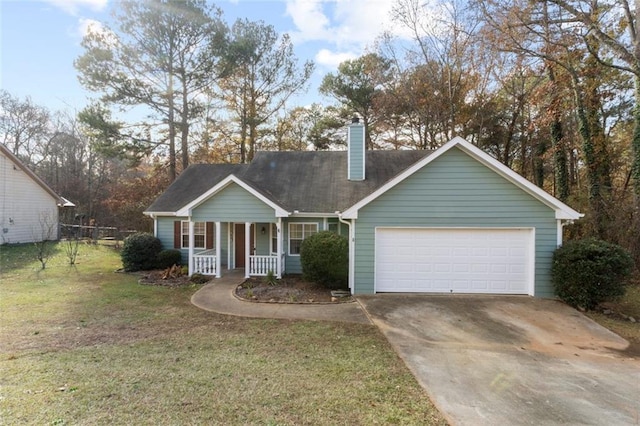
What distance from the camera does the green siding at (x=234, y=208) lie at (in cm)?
1072

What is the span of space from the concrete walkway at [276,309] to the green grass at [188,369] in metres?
0.39

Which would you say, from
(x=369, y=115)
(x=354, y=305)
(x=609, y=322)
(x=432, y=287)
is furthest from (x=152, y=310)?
(x=369, y=115)

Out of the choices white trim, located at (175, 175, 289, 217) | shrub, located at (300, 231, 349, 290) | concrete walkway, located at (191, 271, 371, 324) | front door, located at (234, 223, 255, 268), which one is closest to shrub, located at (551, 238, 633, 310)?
concrete walkway, located at (191, 271, 371, 324)

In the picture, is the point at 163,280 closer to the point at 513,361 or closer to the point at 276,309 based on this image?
the point at 276,309

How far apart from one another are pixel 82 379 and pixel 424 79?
2176 centimetres

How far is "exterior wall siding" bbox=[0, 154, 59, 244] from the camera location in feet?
59.0

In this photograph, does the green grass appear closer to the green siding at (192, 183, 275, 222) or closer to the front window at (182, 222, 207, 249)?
the green siding at (192, 183, 275, 222)

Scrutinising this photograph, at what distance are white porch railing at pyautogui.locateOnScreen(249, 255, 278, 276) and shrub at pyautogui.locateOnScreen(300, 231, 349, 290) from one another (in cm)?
204

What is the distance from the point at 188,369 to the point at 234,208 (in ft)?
21.8

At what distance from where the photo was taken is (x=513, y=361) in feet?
16.6

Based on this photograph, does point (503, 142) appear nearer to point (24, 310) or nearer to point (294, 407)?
point (294, 407)

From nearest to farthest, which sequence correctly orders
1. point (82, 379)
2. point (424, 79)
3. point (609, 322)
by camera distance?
1. point (82, 379)
2. point (609, 322)
3. point (424, 79)

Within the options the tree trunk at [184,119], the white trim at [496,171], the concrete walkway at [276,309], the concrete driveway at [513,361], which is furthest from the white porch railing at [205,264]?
the tree trunk at [184,119]

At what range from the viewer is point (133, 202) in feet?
69.6
